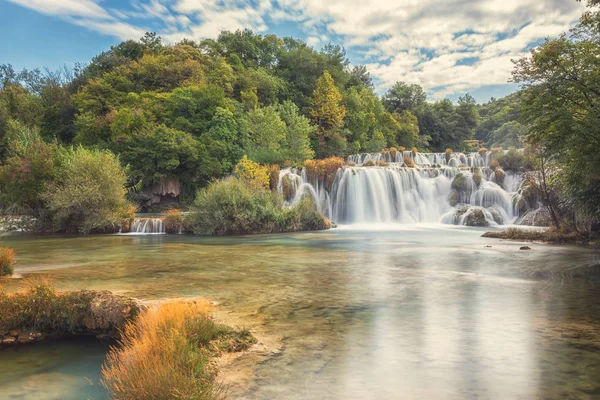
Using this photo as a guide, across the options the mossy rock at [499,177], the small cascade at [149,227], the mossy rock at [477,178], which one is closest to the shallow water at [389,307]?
the small cascade at [149,227]

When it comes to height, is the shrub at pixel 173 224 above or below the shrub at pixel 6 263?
above

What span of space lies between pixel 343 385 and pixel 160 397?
7.41 feet

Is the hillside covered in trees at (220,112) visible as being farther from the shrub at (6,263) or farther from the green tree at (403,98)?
the shrub at (6,263)

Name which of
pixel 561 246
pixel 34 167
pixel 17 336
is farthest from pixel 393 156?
pixel 17 336

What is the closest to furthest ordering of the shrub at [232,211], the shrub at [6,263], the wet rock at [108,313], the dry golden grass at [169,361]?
the dry golden grass at [169,361]
the wet rock at [108,313]
the shrub at [6,263]
the shrub at [232,211]

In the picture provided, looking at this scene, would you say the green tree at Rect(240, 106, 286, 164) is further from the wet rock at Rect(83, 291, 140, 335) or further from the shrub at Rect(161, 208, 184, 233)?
the wet rock at Rect(83, 291, 140, 335)

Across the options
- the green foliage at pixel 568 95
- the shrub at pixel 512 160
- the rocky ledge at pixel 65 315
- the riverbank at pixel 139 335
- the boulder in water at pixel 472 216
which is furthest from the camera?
the shrub at pixel 512 160

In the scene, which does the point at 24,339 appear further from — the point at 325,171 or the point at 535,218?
the point at 535,218

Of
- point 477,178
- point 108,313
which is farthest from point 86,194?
point 477,178

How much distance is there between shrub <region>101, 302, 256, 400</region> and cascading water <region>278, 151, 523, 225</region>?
1114 inches

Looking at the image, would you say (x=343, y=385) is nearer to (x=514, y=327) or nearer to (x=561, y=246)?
(x=514, y=327)

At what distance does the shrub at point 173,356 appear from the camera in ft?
13.3

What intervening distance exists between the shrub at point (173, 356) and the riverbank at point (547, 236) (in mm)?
19480

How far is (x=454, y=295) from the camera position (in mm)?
10203
